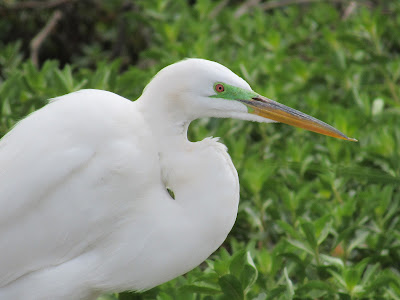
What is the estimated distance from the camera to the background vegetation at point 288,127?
2609 millimetres

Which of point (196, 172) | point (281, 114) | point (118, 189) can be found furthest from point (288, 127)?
point (118, 189)

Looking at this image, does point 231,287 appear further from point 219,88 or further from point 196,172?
point 219,88

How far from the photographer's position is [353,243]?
2.78 m

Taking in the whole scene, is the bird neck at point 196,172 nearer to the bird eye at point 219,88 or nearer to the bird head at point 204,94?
the bird head at point 204,94

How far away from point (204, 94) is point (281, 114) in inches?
10.3

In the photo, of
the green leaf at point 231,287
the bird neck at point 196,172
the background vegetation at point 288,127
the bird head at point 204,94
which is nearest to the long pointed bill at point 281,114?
the bird head at point 204,94

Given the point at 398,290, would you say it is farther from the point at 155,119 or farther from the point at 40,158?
the point at 40,158

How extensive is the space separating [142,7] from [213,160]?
2865 mm

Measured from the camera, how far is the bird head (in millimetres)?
2225

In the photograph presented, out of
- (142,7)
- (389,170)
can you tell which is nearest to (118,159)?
(389,170)

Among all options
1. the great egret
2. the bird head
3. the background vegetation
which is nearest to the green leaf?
the background vegetation

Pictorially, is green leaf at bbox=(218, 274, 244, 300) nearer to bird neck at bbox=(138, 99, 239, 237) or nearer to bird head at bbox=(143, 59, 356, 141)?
bird neck at bbox=(138, 99, 239, 237)

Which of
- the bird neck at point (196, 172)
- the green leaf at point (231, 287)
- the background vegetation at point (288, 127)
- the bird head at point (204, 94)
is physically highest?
the bird head at point (204, 94)

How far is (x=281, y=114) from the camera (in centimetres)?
233
